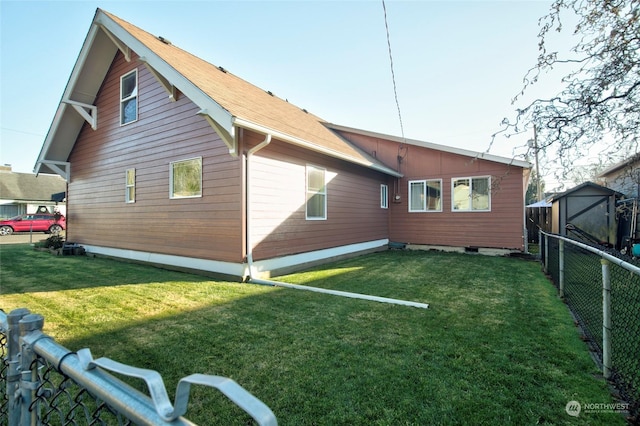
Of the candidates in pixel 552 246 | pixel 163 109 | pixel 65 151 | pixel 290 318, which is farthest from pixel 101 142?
pixel 552 246

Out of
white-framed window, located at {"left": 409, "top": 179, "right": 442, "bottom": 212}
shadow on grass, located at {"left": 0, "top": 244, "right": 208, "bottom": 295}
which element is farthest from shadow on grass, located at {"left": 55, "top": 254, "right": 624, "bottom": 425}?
white-framed window, located at {"left": 409, "top": 179, "right": 442, "bottom": 212}

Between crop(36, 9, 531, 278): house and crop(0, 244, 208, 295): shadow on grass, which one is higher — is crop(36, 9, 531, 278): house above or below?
above

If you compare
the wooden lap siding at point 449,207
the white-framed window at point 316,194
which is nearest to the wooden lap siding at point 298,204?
the white-framed window at point 316,194

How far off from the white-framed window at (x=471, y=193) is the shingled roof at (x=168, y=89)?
2.18 meters

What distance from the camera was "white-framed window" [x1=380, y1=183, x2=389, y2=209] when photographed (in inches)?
449

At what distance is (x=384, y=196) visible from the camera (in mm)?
11664

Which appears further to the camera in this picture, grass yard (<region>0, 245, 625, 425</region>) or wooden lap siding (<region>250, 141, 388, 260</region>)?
wooden lap siding (<region>250, 141, 388, 260</region>)

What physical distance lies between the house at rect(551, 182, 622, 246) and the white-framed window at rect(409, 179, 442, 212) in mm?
4588

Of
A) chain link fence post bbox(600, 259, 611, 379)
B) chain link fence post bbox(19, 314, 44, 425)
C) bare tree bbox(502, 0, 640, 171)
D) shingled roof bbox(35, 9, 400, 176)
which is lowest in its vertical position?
chain link fence post bbox(600, 259, 611, 379)

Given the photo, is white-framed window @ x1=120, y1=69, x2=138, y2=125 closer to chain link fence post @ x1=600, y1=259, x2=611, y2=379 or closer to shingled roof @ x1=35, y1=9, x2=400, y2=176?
shingled roof @ x1=35, y1=9, x2=400, y2=176

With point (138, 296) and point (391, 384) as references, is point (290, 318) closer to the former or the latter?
point (391, 384)

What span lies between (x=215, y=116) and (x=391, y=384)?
5130mm

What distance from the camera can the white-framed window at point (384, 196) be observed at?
11.4 meters

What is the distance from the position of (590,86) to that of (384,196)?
→ 27.4 feet
